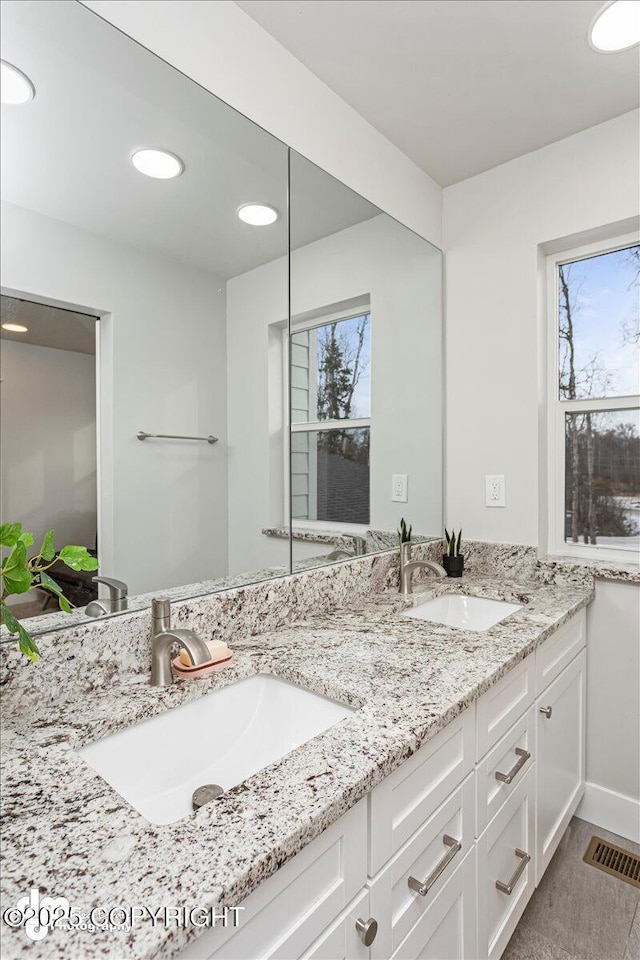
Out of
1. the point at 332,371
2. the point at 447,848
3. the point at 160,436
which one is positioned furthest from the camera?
the point at 332,371

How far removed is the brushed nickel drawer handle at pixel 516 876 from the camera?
4.06 ft

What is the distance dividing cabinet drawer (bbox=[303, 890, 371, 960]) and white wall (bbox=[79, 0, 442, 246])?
A: 5.68 feet

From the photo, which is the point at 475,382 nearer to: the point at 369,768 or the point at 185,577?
the point at 185,577

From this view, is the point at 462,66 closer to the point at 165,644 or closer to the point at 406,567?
the point at 406,567

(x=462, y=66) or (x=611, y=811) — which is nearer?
(x=462, y=66)

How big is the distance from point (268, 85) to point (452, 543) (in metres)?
1.70

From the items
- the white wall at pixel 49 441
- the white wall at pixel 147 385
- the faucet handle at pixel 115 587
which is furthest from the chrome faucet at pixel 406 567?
the white wall at pixel 49 441

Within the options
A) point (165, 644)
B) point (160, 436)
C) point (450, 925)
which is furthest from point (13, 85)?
point (450, 925)

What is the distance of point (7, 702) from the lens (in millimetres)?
897

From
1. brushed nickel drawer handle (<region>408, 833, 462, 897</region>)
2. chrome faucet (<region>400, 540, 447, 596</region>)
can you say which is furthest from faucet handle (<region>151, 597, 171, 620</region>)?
chrome faucet (<region>400, 540, 447, 596</region>)

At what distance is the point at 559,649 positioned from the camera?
63.2 inches

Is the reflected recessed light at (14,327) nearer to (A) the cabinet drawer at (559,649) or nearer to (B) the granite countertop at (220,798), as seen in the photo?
(B) the granite countertop at (220,798)

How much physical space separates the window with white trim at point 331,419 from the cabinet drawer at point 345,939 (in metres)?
0.97

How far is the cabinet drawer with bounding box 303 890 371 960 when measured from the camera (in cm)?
69
